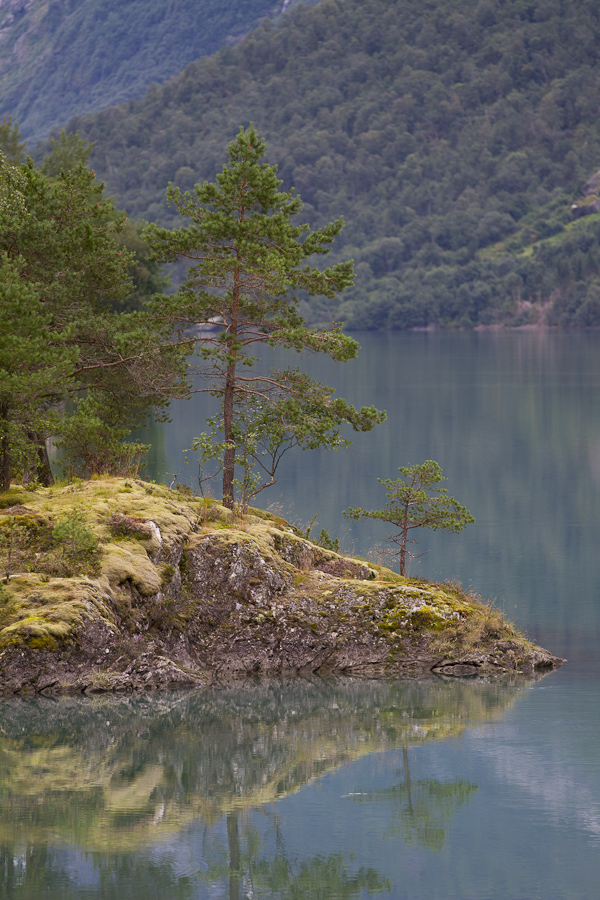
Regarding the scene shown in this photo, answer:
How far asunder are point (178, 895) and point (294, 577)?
1074 centimetres

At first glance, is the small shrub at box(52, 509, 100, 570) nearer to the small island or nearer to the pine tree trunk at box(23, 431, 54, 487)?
the small island

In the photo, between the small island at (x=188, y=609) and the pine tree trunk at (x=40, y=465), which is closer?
the small island at (x=188, y=609)

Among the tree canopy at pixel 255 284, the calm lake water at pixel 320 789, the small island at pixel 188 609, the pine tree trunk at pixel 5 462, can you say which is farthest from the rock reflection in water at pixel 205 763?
A: the tree canopy at pixel 255 284

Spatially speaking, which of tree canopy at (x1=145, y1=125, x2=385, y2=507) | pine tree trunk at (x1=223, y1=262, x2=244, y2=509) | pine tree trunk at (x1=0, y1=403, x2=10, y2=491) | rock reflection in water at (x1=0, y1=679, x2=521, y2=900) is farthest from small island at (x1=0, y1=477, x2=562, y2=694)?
tree canopy at (x1=145, y1=125, x2=385, y2=507)

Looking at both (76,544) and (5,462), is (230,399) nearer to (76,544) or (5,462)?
(5,462)

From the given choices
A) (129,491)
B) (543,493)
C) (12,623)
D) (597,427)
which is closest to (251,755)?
(12,623)

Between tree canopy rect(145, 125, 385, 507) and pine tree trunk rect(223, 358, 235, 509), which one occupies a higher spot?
tree canopy rect(145, 125, 385, 507)

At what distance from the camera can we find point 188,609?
70.6ft

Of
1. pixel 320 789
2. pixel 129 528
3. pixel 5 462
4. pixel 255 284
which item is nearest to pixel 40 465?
pixel 5 462

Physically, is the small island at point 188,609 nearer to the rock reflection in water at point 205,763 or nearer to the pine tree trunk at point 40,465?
the rock reflection in water at point 205,763

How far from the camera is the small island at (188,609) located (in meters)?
19.4

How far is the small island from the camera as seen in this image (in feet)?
63.7

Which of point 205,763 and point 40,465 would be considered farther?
point 40,465

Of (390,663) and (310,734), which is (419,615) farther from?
(310,734)
